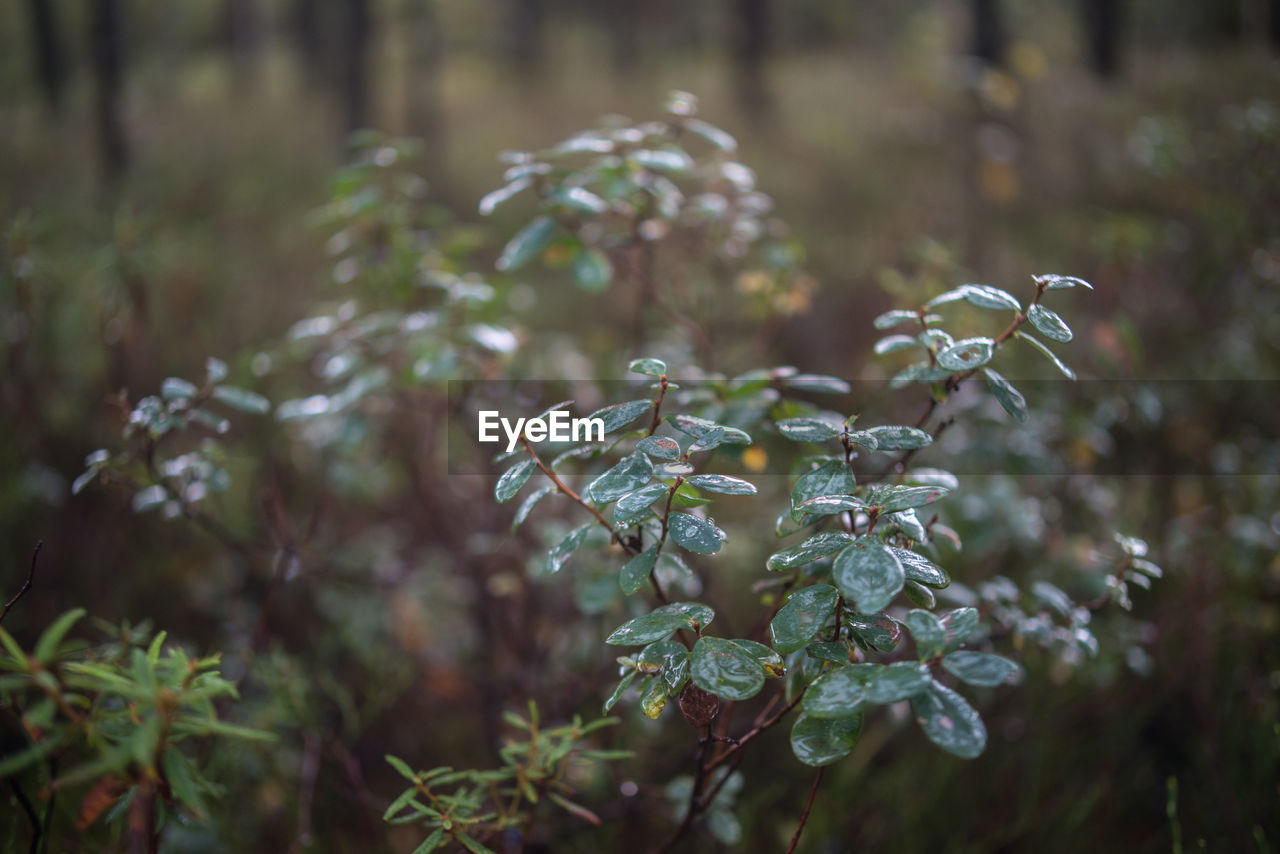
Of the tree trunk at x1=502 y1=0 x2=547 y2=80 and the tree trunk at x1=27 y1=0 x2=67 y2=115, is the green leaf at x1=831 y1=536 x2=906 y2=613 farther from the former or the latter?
the tree trunk at x1=502 y1=0 x2=547 y2=80

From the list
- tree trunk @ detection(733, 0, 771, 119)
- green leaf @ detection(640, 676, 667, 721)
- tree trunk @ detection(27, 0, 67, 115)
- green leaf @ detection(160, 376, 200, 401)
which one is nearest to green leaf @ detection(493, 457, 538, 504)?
green leaf @ detection(640, 676, 667, 721)

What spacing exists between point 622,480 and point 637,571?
0.10m

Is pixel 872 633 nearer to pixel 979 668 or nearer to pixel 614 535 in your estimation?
pixel 979 668

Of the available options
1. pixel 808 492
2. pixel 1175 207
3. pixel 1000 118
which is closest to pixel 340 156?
pixel 1000 118

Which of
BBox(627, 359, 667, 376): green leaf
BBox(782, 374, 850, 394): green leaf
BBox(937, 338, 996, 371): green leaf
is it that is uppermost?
BBox(937, 338, 996, 371): green leaf

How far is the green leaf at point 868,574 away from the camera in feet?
2.01

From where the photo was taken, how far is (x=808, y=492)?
77 centimetres

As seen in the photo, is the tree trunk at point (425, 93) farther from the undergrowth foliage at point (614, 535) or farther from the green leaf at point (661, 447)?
the green leaf at point (661, 447)

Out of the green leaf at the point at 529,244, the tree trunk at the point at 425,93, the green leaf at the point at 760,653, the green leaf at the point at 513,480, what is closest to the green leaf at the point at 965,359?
the green leaf at the point at 760,653

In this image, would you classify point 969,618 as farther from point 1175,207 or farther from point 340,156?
point 340,156

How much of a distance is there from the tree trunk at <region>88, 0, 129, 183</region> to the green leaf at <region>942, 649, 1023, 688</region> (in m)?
6.75

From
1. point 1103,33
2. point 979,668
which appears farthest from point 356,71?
point 1103,33

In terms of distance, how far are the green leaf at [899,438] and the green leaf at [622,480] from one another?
255mm

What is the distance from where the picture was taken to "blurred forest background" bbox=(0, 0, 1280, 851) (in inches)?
65.4
